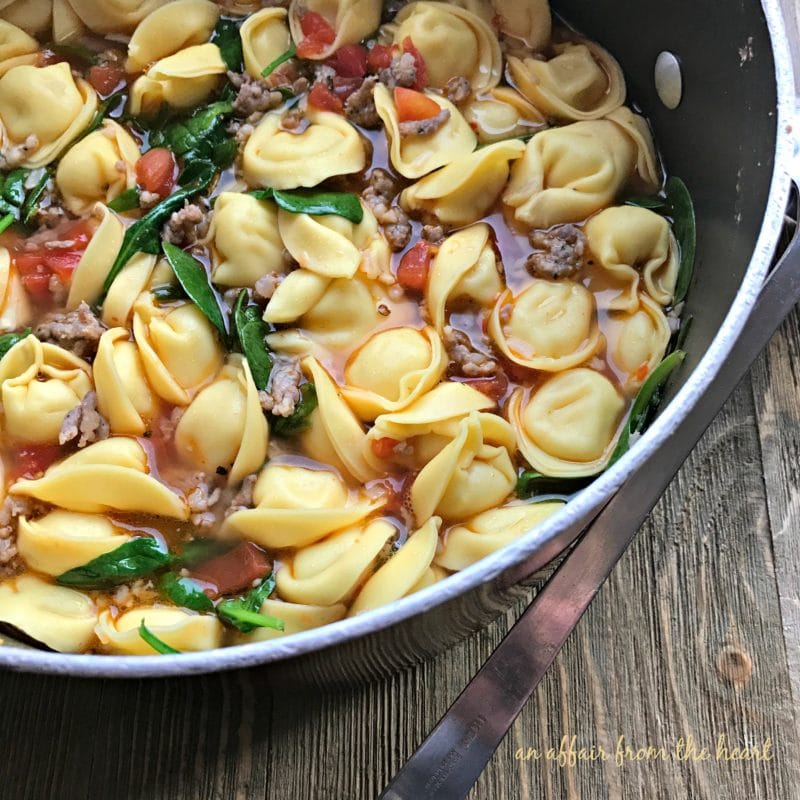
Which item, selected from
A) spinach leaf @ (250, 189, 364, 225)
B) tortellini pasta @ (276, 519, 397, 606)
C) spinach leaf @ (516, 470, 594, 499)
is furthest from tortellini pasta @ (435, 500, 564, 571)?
spinach leaf @ (250, 189, 364, 225)

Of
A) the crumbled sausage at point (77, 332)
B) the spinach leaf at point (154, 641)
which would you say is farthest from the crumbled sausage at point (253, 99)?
the spinach leaf at point (154, 641)

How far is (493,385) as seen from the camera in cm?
311

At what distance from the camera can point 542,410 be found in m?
3.03

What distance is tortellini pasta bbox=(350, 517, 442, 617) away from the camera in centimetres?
260

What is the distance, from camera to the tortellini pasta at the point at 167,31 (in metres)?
3.62

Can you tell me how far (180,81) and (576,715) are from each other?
2812 mm

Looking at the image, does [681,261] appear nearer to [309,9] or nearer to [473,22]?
[473,22]

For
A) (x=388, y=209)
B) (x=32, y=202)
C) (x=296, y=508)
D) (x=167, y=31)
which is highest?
(x=167, y=31)

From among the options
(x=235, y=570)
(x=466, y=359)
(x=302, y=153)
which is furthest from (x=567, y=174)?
(x=235, y=570)

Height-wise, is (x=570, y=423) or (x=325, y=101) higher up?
(x=325, y=101)

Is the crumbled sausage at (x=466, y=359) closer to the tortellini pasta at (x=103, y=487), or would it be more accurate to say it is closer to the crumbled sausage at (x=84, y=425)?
the tortellini pasta at (x=103, y=487)

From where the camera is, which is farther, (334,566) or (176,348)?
(176,348)

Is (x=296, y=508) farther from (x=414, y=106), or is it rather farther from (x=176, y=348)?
(x=414, y=106)

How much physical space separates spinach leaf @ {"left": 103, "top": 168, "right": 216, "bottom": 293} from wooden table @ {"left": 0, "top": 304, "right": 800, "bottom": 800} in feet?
4.78
